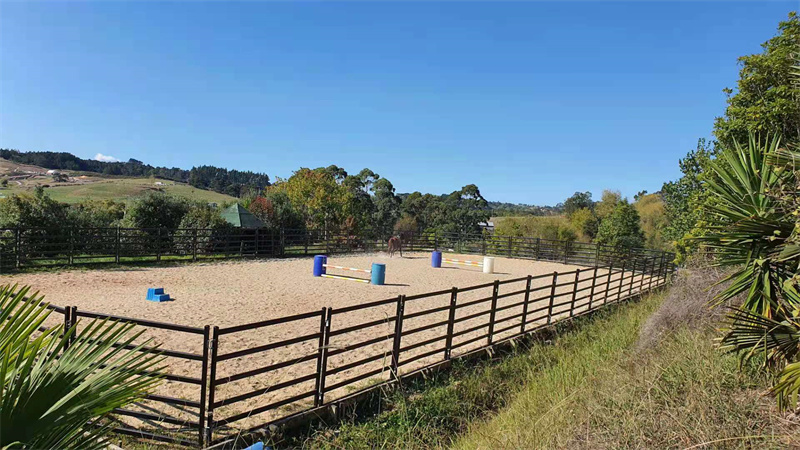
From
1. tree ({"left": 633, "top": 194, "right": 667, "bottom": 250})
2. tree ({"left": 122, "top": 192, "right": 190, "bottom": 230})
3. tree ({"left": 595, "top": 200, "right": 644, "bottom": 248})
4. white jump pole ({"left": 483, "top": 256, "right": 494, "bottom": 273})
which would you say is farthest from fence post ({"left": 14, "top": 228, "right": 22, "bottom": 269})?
tree ({"left": 633, "top": 194, "right": 667, "bottom": 250})

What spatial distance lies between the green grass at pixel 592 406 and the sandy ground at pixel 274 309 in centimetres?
70

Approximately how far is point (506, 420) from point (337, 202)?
32.1 meters

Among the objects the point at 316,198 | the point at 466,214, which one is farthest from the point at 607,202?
the point at 316,198

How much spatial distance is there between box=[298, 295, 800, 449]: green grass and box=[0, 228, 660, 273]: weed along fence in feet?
35.3

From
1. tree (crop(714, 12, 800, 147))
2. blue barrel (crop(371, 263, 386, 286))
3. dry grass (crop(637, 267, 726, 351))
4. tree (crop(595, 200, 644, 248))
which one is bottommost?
blue barrel (crop(371, 263, 386, 286))

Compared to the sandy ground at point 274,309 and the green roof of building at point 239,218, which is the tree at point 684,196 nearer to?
the sandy ground at point 274,309

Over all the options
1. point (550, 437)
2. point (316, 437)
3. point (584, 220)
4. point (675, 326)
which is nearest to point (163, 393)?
point (316, 437)

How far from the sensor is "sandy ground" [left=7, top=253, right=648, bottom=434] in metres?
5.46

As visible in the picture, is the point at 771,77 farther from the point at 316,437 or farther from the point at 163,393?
the point at 163,393

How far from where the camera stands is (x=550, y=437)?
137 inches

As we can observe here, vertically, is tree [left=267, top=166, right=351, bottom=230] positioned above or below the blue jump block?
above

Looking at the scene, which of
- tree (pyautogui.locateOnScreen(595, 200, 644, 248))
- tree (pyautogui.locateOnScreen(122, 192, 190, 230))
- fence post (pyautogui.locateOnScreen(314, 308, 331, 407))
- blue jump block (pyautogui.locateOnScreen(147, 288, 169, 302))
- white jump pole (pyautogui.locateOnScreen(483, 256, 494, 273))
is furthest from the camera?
tree (pyautogui.locateOnScreen(595, 200, 644, 248))

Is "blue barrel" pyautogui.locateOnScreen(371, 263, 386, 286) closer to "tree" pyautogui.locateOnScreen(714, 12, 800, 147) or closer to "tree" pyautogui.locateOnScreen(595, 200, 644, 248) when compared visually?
"tree" pyautogui.locateOnScreen(714, 12, 800, 147)

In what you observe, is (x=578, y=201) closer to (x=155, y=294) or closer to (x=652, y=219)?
(x=652, y=219)
